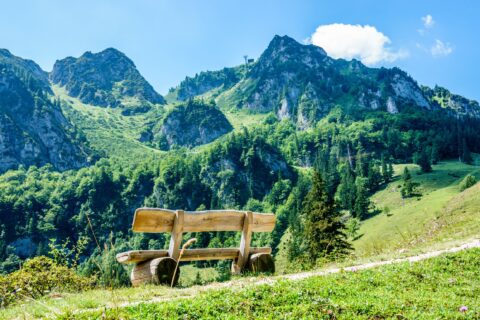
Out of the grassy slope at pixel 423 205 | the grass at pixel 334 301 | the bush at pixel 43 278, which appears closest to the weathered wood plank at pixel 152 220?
the grass at pixel 334 301

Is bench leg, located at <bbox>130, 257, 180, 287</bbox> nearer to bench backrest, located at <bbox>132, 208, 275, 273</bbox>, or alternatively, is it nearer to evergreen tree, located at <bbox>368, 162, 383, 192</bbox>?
bench backrest, located at <bbox>132, 208, 275, 273</bbox>

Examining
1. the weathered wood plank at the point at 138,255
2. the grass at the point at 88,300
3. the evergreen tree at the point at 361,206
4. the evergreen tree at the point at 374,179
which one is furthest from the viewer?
the evergreen tree at the point at 374,179

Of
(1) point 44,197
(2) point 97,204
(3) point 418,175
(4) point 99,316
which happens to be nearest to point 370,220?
(3) point 418,175

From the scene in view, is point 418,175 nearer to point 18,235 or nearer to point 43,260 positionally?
point 43,260

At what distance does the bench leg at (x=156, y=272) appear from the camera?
8523mm

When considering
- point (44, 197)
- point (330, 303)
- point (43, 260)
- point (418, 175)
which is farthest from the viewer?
point (44, 197)

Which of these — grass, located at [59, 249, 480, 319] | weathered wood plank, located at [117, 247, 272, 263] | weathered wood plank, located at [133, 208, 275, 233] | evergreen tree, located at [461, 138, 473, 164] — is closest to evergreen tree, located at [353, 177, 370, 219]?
evergreen tree, located at [461, 138, 473, 164]

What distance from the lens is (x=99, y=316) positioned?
4871 millimetres

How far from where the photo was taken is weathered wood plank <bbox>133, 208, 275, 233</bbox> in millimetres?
8727

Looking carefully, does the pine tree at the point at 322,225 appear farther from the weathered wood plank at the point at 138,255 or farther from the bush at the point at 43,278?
the weathered wood plank at the point at 138,255

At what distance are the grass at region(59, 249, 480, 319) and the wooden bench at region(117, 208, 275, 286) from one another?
1454 millimetres

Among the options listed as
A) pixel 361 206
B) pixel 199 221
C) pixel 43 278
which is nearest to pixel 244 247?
pixel 199 221

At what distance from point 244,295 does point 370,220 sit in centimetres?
10815

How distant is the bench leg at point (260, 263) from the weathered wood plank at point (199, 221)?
83 cm
